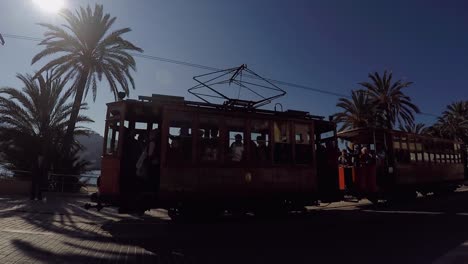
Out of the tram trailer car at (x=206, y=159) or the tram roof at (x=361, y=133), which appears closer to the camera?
the tram trailer car at (x=206, y=159)

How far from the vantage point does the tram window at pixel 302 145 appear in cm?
1079

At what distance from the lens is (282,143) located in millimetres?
10500

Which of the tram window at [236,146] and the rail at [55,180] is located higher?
the tram window at [236,146]

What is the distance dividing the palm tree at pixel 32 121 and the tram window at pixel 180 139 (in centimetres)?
1246

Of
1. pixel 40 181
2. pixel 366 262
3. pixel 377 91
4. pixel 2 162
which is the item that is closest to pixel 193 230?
pixel 366 262

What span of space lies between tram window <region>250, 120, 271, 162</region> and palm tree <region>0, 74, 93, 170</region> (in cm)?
1332

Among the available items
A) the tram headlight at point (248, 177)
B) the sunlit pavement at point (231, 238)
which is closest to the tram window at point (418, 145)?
the sunlit pavement at point (231, 238)

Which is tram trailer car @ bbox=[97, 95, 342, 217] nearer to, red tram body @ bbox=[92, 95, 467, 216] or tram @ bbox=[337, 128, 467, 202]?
red tram body @ bbox=[92, 95, 467, 216]

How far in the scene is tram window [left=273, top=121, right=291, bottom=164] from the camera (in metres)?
10.4

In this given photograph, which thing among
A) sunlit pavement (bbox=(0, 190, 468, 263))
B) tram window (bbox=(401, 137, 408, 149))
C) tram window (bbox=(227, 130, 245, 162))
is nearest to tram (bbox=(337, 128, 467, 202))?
tram window (bbox=(401, 137, 408, 149))

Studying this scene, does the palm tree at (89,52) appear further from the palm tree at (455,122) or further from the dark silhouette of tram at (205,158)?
the palm tree at (455,122)

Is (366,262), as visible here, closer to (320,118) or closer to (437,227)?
(437,227)

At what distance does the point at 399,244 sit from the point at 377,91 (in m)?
26.0

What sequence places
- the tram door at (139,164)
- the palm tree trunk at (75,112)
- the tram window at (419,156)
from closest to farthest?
the tram door at (139,164) → the tram window at (419,156) → the palm tree trunk at (75,112)
